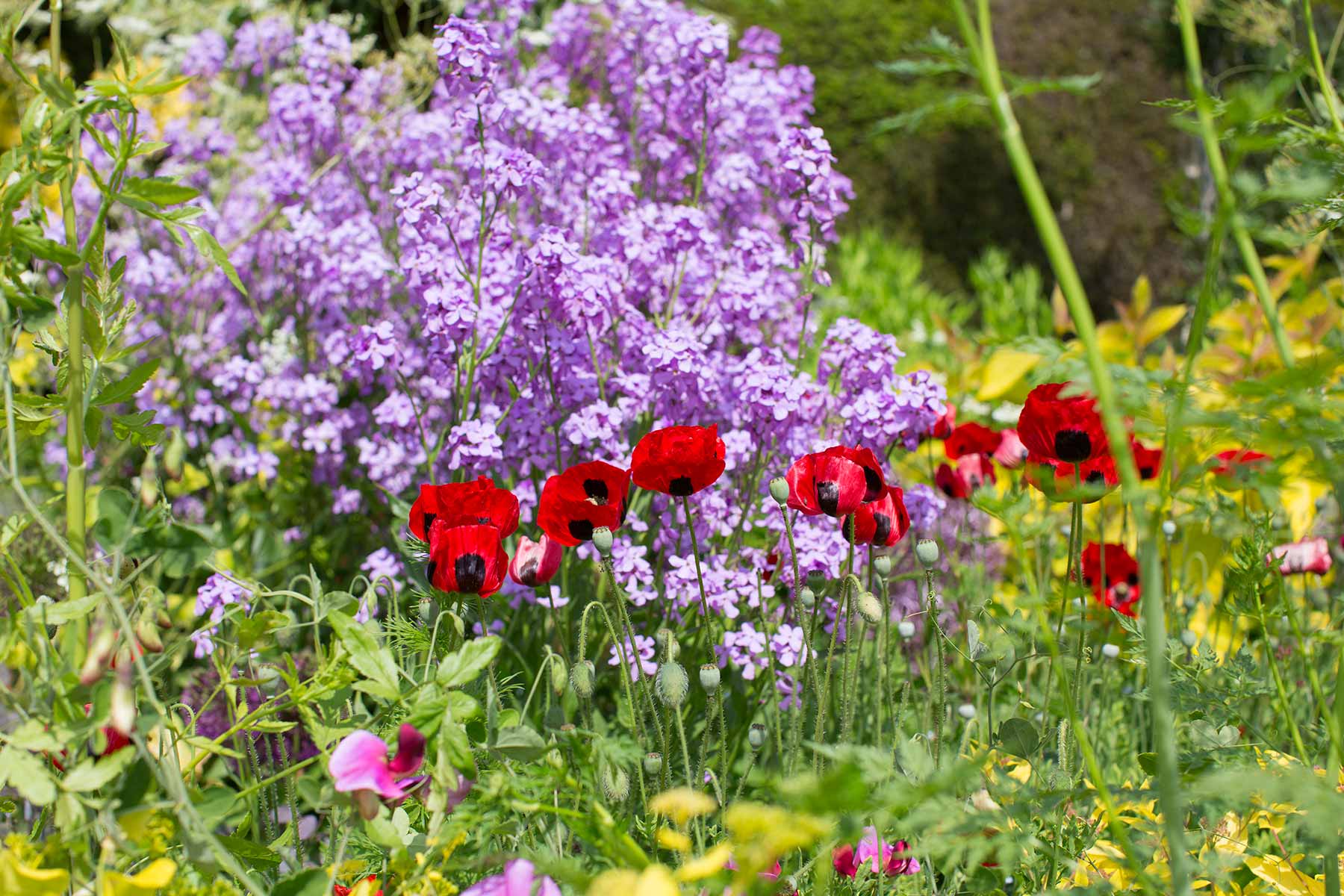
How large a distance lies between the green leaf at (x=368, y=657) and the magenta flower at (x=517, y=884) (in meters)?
A: 0.16

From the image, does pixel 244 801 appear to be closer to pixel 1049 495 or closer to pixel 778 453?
pixel 1049 495

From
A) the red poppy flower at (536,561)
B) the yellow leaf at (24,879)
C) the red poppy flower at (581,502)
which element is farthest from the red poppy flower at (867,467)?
the yellow leaf at (24,879)

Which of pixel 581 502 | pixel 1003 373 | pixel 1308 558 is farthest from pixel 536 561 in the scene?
pixel 1003 373

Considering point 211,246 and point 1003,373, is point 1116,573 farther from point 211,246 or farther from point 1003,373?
point 211,246

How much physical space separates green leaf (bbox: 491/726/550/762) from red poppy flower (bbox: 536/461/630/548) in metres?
0.31

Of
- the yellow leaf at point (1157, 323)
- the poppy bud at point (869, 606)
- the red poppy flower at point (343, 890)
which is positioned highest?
the yellow leaf at point (1157, 323)

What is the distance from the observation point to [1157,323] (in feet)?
9.98

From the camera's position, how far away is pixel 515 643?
76.8 inches

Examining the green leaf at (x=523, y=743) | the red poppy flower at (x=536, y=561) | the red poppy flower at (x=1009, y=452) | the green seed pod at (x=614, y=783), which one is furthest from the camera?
the red poppy flower at (x=1009, y=452)

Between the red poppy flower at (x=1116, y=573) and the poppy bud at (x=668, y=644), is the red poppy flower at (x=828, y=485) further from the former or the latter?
→ the red poppy flower at (x=1116, y=573)

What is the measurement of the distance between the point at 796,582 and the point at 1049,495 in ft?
1.17

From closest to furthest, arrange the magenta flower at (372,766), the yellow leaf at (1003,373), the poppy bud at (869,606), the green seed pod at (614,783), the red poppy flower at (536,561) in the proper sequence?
1. the magenta flower at (372,766)
2. the green seed pod at (614,783)
3. the poppy bud at (869,606)
4. the red poppy flower at (536,561)
5. the yellow leaf at (1003,373)

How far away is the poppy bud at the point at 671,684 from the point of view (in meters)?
1.14

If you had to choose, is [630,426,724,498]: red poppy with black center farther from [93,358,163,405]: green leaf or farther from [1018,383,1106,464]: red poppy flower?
[93,358,163,405]: green leaf
